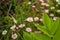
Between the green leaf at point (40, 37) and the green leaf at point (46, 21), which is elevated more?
the green leaf at point (46, 21)

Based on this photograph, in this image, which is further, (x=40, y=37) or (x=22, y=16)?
(x=22, y=16)

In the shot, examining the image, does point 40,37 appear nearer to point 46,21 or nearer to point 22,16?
point 46,21

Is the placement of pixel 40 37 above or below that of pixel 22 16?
above

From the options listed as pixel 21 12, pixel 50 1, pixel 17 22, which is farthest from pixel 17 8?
pixel 50 1

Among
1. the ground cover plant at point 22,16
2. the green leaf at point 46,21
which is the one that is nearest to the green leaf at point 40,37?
the green leaf at point 46,21

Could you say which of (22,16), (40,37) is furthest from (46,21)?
(22,16)

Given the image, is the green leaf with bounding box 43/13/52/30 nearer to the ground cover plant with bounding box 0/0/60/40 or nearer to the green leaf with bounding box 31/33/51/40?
the green leaf with bounding box 31/33/51/40

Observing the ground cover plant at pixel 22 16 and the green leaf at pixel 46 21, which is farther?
the ground cover plant at pixel 22 16

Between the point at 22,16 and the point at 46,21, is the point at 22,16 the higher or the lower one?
the lower one

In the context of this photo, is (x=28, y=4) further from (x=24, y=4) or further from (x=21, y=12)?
(x=21, y=12)

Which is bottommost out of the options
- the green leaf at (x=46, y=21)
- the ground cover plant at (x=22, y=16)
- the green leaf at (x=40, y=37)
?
the ground cover plant at (x=22, y=16)

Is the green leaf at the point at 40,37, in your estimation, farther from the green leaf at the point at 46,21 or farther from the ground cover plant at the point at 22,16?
the ground cover plant at the point at 22,16

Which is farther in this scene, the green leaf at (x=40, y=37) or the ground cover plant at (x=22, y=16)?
the ground cover plant at (x=22, y=16)
